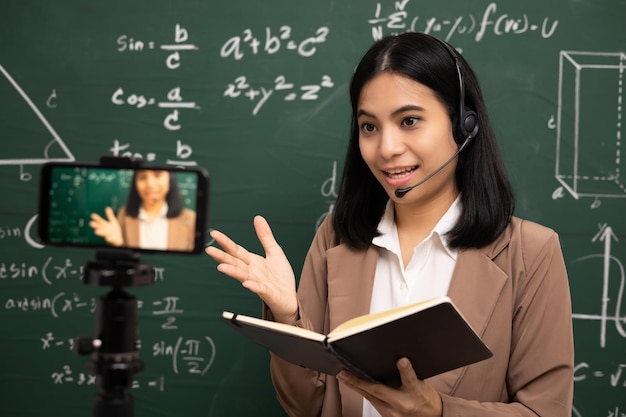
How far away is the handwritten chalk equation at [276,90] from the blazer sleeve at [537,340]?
0.76 metres

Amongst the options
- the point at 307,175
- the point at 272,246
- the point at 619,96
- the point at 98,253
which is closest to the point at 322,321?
the point at 272,246

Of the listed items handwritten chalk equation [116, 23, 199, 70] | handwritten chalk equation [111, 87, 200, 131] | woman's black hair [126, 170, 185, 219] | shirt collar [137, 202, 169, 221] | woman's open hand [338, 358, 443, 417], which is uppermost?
handwritten chalk equation [116, 23, 199, 70]

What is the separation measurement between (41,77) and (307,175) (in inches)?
31.3

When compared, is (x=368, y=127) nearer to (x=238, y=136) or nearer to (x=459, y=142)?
(x=459, y=142)

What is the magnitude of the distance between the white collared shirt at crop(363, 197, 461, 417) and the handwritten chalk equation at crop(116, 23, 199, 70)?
0.81m

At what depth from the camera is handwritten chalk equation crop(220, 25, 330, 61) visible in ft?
6.40

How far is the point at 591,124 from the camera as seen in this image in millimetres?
1921

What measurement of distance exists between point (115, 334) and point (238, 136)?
1228 mm

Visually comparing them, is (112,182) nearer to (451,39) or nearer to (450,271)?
(450,271)

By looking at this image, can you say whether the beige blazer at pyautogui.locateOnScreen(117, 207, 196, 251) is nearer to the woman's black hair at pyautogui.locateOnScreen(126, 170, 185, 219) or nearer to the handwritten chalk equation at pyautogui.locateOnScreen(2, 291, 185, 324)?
the woman's black hair at pyautogui.locateOnScreen(126, 170, 185, 219)

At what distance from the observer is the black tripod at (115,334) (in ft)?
2.55

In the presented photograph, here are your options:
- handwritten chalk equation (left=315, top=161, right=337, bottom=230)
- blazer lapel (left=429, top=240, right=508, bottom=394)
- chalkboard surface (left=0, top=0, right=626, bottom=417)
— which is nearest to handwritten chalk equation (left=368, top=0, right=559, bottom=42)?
chalkboard surface (left=0, top=0, right=626, bottom=417)

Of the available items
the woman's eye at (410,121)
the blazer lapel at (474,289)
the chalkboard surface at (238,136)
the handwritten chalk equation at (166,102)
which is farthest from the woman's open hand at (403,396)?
the handwritten chalk equation at (166,102)

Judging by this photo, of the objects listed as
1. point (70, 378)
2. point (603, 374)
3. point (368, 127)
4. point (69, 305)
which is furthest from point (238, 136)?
point (603, 374)
